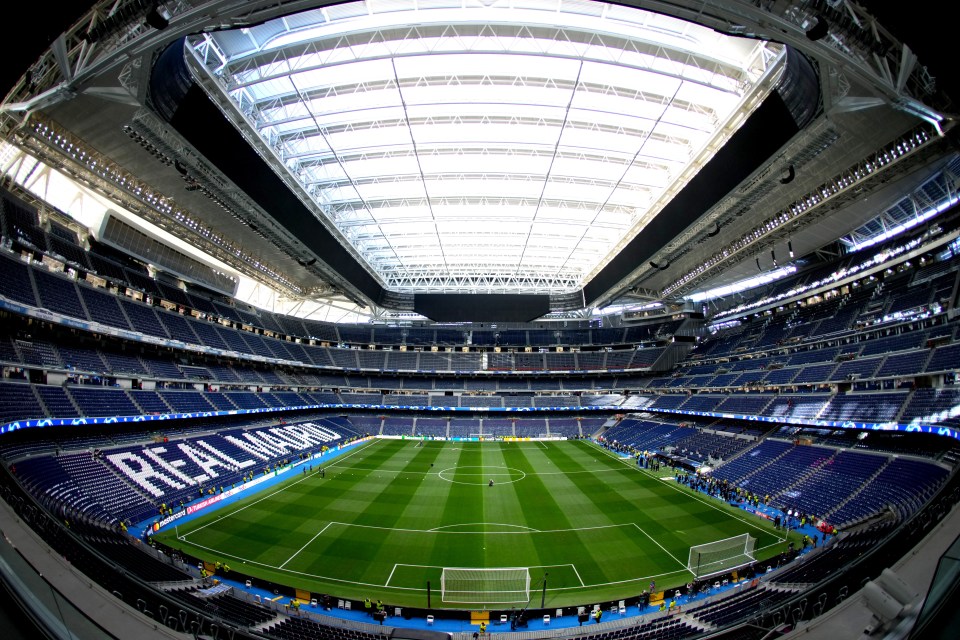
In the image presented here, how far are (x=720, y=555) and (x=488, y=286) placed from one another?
97.9ft

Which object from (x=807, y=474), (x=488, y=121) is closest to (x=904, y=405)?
(x=807, y=474)

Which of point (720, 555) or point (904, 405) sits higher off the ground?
point (904, 405)

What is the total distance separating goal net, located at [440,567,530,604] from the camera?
14.5 metres

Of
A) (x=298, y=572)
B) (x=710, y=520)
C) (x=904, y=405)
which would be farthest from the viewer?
(x=710, y=520)

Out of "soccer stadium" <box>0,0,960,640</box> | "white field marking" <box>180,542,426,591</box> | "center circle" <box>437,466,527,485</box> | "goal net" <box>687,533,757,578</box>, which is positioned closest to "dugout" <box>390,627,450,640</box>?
"soccer stadium" <box>0,0,960,640</box>

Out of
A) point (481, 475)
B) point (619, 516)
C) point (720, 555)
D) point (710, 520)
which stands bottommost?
point (481, 475)

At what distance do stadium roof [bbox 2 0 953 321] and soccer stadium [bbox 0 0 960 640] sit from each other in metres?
0.16

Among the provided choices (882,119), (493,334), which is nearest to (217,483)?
(882,119)

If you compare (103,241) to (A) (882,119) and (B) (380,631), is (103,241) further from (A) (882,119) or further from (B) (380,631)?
(A) (882,119)

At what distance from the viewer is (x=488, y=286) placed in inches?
1677

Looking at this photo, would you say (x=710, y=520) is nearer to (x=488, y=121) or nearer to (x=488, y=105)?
(x=488, y=121)

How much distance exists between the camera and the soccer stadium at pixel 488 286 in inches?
489

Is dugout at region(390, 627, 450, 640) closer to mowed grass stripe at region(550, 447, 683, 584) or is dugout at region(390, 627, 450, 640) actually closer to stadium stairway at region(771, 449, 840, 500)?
mowed grass stripe at region(550, 447, 683, 584)

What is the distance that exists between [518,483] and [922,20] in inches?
1126
